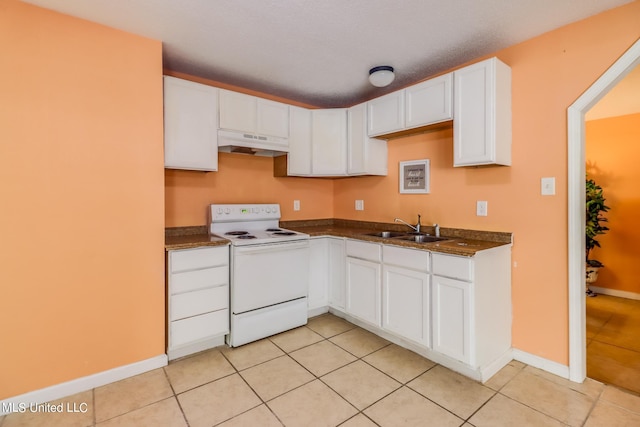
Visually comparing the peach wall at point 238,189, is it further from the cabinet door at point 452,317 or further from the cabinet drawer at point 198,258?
the cabinet door at point 452,317

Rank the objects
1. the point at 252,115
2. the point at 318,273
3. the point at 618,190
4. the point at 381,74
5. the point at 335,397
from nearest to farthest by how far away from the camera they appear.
Result: 1. the point at 335,397
2. the point at 381,74
3. the point at 252,115
4. the point at 318,273
5. the point at 618,190

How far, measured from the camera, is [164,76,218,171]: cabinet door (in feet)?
7.95

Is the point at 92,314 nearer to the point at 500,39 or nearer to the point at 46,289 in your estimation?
the point at 46,289

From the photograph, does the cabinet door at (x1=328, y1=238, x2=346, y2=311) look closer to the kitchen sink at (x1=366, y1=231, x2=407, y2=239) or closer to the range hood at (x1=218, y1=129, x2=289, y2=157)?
the kitchen sink at (x1=366, y1=231, x2=407, y2=239)

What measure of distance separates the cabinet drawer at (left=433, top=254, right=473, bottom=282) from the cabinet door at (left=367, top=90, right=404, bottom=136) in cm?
126

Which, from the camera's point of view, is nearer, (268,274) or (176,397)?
(176,397)

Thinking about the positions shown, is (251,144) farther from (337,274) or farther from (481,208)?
(481,208)

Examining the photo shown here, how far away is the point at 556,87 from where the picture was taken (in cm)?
209

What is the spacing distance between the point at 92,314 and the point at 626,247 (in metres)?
5.64

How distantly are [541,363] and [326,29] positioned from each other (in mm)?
2840

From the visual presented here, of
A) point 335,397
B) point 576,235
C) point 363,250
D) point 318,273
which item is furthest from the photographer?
point 318,273

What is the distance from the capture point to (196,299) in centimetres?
236

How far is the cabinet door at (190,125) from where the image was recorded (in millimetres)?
2424

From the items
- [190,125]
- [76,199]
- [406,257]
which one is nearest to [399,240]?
[406,257]
